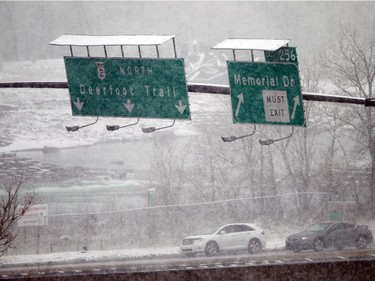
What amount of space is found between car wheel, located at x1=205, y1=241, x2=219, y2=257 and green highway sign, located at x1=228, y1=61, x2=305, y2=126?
1562 centimetres

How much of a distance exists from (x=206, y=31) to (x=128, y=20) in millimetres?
23500

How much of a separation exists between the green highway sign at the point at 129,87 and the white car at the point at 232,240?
622 inches

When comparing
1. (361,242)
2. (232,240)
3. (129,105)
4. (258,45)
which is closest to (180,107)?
(129,105)

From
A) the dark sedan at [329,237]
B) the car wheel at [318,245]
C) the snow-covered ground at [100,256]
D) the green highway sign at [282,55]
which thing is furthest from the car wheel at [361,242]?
the green highway sign at [282,55]

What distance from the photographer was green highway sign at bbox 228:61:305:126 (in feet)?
35.6

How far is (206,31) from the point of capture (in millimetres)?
84438

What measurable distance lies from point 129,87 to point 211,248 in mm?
16381

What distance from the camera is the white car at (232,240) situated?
86.9 ft

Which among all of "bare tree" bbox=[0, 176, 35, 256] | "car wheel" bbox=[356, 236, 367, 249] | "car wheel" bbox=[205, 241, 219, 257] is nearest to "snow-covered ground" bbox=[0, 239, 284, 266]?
"bare tree" bbox=[0, 176, 35, 256]

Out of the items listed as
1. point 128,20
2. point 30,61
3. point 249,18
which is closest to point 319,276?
point 30,61

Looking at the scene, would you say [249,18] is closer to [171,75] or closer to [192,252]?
[192,252]

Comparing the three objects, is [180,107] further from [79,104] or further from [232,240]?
[232,240]

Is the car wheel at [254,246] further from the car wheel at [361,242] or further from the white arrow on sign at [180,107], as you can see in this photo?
the white arrow on sign at [180,107]

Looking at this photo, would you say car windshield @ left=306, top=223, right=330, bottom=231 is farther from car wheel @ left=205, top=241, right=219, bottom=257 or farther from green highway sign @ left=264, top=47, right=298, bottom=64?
green highway sign @ left=264, top=47, right=298, bottom=64
